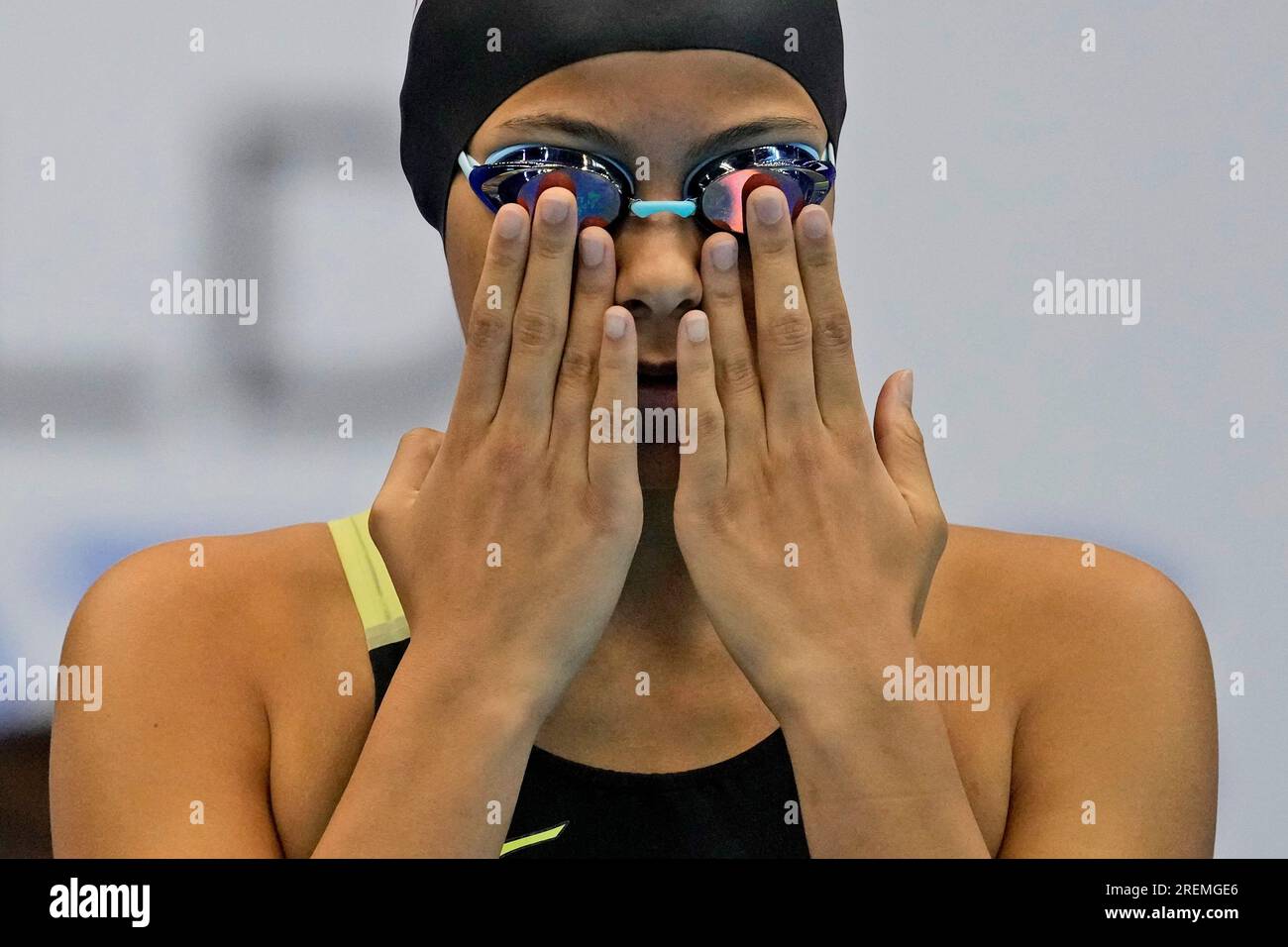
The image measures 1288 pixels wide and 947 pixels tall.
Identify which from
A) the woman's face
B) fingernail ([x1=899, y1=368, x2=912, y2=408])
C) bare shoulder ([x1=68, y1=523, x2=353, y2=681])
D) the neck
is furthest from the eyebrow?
bare shoulder ([x1=68, y1=523, x2=353, y2=681])

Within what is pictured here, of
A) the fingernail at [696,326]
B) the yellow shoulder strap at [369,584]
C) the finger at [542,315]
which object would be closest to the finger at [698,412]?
the fingernail at [696,326]

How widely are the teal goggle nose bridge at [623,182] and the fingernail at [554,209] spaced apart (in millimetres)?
32

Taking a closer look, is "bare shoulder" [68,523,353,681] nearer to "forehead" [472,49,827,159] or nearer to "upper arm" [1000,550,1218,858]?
"forehead" [472,49,827,159]

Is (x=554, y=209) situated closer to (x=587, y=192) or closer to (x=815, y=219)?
(x=587, y=192)

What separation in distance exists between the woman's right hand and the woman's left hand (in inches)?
2.8

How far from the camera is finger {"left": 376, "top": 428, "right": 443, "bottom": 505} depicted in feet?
3.70

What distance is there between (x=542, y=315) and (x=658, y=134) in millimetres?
186

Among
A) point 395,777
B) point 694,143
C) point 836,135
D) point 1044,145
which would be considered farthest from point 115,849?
point 1044,145

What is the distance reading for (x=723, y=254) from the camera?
104 centimetres

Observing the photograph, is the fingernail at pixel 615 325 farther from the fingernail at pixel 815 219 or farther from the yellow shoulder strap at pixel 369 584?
the yellow shoulder strap at pixel 369 584

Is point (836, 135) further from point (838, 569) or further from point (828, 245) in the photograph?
point (838, 569)

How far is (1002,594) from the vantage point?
1.28 m

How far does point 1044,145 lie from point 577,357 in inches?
45.1

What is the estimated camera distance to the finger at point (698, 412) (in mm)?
1052
